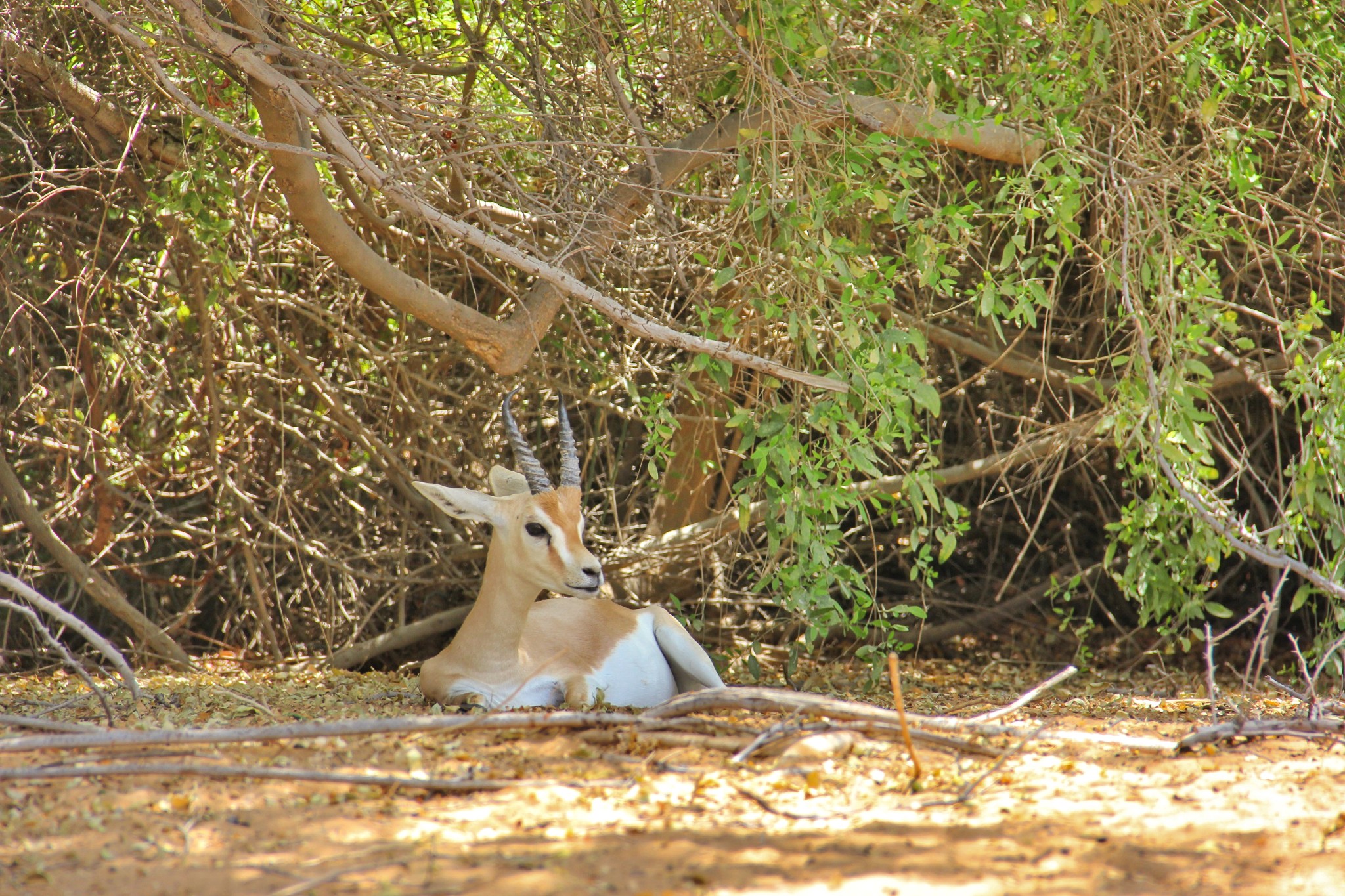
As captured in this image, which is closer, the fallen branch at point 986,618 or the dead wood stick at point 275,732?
the dead wood stick at point 275,732

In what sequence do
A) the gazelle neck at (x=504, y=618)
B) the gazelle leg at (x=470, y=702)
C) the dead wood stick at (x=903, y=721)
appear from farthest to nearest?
the gazelle neck at (x=504, y=618), the gazelle leg at (x=470, y=702), the dead wood stick at (x=903, y=721)

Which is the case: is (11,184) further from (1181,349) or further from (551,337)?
(1181,349)

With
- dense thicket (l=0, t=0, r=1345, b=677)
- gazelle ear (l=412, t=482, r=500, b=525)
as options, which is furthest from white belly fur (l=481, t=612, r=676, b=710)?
gazelle ear (l=412, t=482, r=500, b=525)

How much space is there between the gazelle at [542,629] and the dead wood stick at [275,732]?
106 cm

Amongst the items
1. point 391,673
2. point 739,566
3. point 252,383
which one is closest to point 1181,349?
point 739,566

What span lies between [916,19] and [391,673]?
14.4 feet

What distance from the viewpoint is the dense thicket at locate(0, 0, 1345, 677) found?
4613 millimetres

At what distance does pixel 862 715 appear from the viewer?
3.44 meters

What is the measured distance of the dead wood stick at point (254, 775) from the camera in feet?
9.89

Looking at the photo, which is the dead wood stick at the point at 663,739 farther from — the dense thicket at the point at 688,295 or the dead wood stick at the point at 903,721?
the dense thicket at the point at 688,295

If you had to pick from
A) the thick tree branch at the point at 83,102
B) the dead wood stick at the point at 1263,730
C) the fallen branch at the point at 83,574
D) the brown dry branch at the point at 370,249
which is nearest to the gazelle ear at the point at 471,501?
the brown dry branch at the point at 370,249

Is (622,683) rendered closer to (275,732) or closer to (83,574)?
(275,732)

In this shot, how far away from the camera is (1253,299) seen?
645 centimetres

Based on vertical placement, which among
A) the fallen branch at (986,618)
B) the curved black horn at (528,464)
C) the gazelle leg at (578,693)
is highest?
the curved black horn at (528,464)
